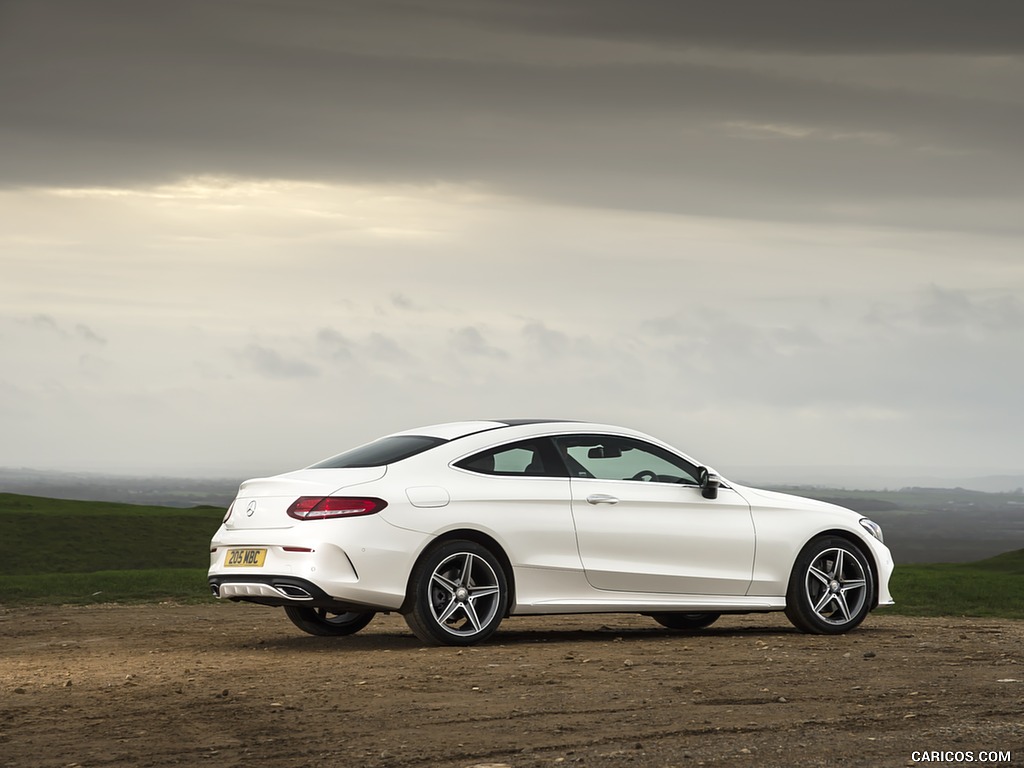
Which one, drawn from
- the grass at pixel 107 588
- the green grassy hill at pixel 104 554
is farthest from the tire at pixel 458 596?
the green grassy hill at pixel 104 554

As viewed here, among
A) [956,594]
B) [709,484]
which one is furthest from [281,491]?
[956,594]

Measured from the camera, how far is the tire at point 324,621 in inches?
491

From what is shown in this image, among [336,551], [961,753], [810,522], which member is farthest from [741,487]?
[961,753]

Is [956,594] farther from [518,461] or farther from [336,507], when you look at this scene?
[336,507]

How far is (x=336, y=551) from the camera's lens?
415 inches

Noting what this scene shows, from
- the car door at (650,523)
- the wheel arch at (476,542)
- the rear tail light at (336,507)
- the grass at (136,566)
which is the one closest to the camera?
the rear tail light at (336,507)

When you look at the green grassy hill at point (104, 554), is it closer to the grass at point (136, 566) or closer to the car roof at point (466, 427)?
the grass at point (136, 566)

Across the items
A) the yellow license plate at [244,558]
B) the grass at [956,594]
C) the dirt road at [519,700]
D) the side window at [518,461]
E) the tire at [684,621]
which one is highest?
the side window at [518,461]

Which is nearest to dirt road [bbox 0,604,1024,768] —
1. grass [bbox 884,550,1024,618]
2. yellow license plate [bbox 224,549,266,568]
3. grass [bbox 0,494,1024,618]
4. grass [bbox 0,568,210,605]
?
yellow license plate [bbox 224,549,266,568]

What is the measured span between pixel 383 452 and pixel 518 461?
3.50 feet

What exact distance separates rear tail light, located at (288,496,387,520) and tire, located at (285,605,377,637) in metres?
1.93

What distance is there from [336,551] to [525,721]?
3332mm

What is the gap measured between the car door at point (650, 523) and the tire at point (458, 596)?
0.85 m

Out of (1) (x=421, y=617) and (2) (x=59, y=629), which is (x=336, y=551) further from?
(2) (x=59, y=629)
